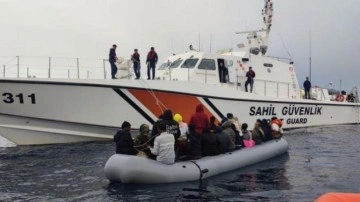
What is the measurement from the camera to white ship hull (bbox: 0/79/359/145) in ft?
46.3

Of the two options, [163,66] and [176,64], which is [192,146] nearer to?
[176,64]

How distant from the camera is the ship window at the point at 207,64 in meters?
17.9

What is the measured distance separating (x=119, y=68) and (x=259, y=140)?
587 cm

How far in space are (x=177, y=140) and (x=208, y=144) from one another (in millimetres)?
986

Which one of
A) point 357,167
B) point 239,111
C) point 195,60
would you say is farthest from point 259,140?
point 195,60

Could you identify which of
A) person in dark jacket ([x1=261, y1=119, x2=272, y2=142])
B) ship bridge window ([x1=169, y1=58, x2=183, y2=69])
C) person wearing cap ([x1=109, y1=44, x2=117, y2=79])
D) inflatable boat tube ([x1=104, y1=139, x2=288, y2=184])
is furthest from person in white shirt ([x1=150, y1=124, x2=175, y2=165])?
ship bridge window ([x1=169, y1=58, x2=183, y2=69])

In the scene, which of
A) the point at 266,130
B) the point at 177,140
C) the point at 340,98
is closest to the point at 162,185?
the point at 177,140

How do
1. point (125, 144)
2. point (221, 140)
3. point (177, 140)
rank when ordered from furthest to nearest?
point (221, 140), point (177, 140), point (125, 144)

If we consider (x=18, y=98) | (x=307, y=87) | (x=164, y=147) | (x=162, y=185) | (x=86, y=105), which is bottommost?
(x=162, y=185)

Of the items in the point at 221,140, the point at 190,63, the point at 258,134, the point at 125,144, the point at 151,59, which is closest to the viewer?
the point at 125,144

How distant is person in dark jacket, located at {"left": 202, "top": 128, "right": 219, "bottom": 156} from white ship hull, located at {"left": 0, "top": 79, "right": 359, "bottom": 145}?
5.08 metres

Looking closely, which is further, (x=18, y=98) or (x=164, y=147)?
(x=18, y=98)

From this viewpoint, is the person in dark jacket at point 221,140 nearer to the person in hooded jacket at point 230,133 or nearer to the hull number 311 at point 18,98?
the person in hooded jacket at point 230,133

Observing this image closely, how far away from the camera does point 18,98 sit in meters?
14.0
